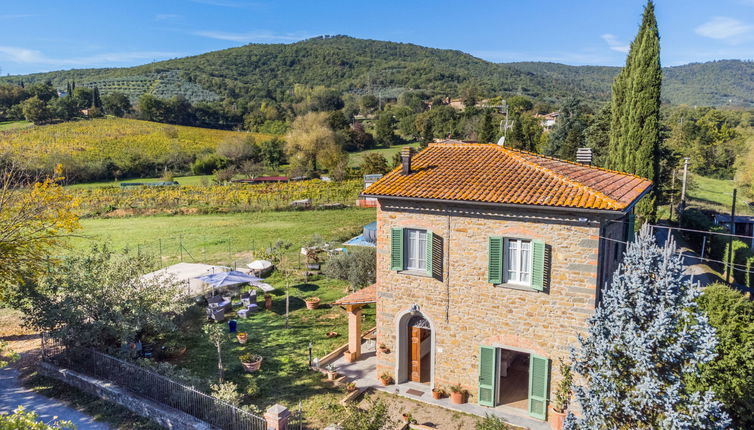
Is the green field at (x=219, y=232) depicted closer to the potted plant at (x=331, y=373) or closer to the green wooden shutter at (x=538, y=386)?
the potted plant at (x=331, y=373)

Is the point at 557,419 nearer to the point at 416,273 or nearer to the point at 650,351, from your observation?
the point at 416,273

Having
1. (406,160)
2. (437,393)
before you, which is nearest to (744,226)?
(406,160)

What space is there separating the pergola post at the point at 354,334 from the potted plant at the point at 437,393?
3.43 metres

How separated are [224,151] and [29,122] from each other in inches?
1437

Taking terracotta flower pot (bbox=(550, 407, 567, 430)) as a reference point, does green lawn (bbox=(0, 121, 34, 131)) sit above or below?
above

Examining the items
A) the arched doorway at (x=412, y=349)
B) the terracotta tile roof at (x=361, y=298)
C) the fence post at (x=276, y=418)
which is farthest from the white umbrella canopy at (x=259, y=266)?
the fence post at (x=276, y=418)

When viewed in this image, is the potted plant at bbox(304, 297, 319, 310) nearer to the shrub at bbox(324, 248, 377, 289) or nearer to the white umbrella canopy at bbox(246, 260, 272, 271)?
the shrub at bbox(324, 248, 377, 289)

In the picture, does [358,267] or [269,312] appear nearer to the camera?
Result: [269,312]

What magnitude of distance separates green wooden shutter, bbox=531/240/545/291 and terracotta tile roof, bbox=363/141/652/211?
1.12m

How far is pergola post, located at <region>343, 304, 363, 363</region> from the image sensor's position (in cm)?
1596

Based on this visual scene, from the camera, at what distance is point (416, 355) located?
14.6 meters

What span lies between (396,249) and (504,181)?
3.59m

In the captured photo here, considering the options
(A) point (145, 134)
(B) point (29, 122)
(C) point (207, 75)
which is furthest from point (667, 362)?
(C) point (207, 75)

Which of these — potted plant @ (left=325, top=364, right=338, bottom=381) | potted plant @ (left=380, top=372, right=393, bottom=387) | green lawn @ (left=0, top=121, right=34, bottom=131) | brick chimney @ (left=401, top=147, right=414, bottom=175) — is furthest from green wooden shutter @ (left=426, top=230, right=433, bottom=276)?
green lawn @ (left=0, top=121, right=34, bottom=131)
